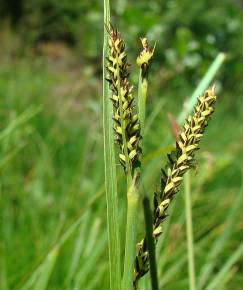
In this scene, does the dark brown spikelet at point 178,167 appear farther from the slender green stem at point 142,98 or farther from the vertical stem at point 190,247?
the vertical stem at point 190,247

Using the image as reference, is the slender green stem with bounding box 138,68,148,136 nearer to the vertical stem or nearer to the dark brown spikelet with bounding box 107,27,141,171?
the dark brown spikelet with bounding box 107,27,141,171

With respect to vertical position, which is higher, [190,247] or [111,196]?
[111,196]

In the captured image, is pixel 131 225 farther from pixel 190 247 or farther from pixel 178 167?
pixel 190 247

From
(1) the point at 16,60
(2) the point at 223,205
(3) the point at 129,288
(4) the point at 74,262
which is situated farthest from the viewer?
(1) the point at 16,60

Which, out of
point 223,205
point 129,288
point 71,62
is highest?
point 71,62

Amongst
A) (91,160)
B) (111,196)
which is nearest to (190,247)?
(111,196)

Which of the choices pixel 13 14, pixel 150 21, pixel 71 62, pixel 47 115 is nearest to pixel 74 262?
pixel 150 21

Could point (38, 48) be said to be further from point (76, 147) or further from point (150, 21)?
point (150, 21)

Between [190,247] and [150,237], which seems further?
[190,247]
